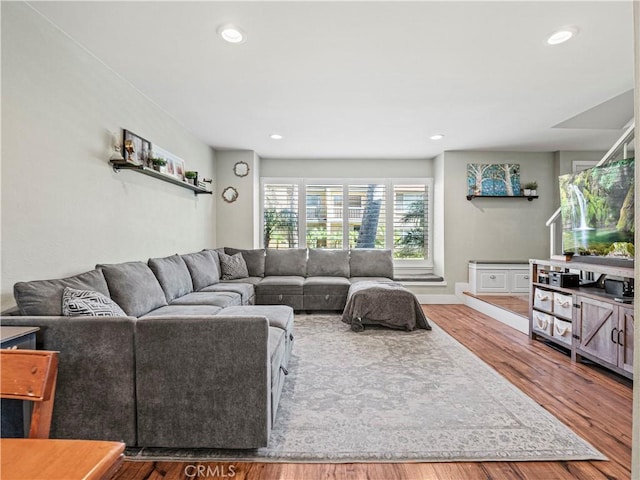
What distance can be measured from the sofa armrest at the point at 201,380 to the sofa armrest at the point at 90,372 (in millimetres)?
72

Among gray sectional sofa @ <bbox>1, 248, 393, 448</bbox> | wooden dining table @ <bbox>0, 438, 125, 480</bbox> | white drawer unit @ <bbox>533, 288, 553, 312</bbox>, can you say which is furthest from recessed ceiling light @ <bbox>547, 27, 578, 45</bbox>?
wooden dining table @ <bbox>0, 438, 125, 480</bbox>

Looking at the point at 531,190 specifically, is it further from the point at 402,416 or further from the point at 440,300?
the point at 402,416

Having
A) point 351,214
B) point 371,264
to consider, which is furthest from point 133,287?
point 351,214

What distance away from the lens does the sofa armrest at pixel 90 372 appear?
1635 millimetres

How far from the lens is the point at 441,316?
4.71 metres

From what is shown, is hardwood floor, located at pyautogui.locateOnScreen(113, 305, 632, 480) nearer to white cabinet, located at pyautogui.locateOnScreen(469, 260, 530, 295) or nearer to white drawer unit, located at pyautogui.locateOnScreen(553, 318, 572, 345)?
white drawer unit, located at pyautogui.locateOnScreen(553, 318, 572, 345)

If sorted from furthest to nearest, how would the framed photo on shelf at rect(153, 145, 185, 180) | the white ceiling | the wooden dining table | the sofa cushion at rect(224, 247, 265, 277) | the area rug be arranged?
1. the sofa cushion at rect(224, 247, 265, 277)
2. the framed photo on shelf at rect(153, 145, 185, 180)
3. the white ceiling
4. the area rug
5. the wooden dining table

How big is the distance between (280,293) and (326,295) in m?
0.67

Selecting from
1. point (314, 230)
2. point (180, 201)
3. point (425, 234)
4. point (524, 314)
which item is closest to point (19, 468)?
point (180, 201)

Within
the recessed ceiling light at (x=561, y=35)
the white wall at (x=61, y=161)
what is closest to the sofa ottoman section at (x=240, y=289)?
the white wall at (x=61, y=161)

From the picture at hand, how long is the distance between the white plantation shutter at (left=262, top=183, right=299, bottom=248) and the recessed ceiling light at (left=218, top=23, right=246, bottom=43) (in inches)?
150

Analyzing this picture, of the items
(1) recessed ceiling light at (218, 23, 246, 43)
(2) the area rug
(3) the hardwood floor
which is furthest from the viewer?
(1) recessed ceiling light at (218, 23, 246, 43)

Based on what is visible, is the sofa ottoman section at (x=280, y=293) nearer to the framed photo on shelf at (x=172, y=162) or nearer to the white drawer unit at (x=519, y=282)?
the framed photo on shelf at (x=172, y=162)

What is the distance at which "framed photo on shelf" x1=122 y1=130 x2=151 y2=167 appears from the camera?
2840 millimetres
